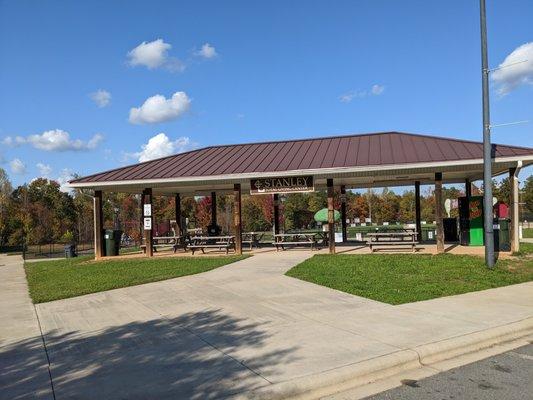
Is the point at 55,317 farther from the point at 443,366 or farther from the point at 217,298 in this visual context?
the point at 443,366

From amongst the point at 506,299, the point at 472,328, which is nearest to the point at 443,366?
the point at 472,328

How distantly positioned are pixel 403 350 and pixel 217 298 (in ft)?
15.2

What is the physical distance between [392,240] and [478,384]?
474 inches

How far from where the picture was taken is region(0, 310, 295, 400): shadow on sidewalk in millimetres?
4609

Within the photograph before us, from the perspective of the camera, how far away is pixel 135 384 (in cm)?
473

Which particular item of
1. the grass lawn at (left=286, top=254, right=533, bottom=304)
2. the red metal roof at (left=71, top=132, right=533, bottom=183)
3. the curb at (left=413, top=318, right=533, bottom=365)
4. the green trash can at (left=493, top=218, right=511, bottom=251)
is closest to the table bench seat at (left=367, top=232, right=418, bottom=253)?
the grass lawn at (left=286, top=254, right=533, bottom=304)

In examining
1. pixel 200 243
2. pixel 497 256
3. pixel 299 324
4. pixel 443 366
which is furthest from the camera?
pixel 200 243

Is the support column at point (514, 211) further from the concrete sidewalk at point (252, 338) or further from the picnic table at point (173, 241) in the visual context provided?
the picnic table at point (173, 241)

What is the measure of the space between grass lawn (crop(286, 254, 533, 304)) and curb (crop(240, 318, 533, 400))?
2220 millimetres

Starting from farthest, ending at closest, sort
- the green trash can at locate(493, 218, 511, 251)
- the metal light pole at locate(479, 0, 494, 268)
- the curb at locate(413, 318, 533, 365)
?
1. the green trash can at locate(493, 218, 511, 251)
2. the metal light pole at locate(479, 0, 494, 268)
3. the curb at locate(413, 318, 533, 365)

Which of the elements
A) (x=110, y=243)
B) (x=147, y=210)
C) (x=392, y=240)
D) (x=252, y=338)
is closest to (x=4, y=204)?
(x=110, y=243)

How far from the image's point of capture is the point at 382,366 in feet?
16.7

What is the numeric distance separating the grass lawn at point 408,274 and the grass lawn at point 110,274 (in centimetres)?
327

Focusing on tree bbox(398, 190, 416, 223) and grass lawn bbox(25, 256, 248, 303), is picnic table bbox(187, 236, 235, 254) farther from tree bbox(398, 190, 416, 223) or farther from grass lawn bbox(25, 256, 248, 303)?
tree bbox(398, 190, 416, 223)
